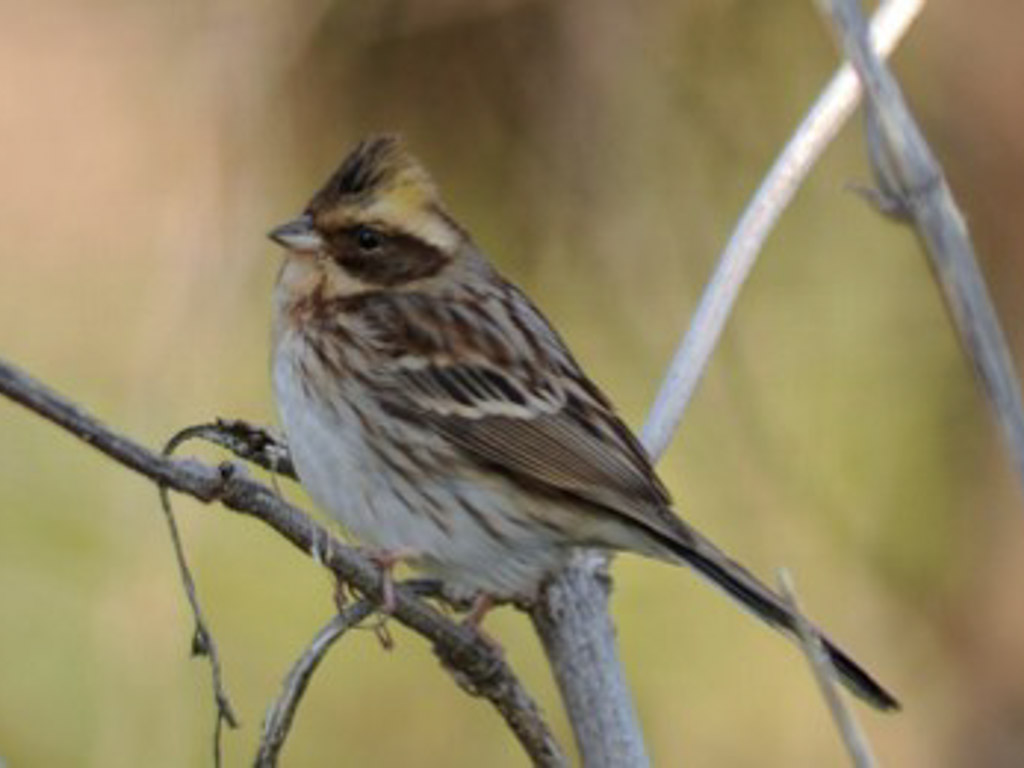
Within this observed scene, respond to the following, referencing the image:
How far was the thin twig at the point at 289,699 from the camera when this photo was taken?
2307 millimetres

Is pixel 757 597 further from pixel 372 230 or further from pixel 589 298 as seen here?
pixel 589 298

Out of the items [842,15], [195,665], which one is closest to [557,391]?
[195,665]

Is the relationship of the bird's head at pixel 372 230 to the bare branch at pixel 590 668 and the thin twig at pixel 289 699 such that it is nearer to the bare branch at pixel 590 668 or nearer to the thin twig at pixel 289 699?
the bare branch at pixel 590 668

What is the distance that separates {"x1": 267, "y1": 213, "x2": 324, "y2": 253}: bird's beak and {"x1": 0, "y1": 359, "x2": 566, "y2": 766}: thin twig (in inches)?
33.6

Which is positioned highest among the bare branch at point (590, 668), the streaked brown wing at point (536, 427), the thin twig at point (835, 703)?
the streaked brown wing at point (536, 427)

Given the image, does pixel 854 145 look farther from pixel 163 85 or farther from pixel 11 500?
pixel 11 500

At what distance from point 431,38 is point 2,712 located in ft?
4.76

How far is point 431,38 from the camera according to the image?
467 centimetres

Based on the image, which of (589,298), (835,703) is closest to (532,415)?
(589,298)

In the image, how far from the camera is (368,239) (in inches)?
138

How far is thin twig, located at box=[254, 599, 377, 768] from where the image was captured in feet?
7.57

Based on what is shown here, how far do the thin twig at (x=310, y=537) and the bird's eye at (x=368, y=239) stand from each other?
2.93ft

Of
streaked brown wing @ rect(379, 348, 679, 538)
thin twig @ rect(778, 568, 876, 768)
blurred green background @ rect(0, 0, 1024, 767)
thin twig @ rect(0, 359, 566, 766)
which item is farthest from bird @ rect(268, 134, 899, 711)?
thin twig @ rect(778, 568, 876, 768)

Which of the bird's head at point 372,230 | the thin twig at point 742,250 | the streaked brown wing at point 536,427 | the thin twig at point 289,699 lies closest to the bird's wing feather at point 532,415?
the streaked brown wing at point 536,427
